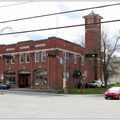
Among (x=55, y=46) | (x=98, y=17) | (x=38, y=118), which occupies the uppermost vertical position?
(x=98, y=17)

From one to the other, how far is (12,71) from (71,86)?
12.0 metres

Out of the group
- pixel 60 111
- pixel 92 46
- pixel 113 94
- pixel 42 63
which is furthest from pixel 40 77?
pixel 60 111

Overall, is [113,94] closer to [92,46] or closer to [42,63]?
[42,63]

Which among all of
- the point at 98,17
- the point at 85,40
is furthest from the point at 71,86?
the point at 98,17

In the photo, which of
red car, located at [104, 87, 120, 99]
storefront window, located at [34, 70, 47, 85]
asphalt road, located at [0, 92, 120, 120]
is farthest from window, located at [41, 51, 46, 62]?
asphalt road, located at [0, 92, 120, 120]

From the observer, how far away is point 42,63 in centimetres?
5991

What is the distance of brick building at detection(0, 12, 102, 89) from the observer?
58375 mm

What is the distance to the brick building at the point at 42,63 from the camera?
5838 cm

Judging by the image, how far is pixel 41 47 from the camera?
2366 inches

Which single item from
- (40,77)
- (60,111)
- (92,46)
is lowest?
(60,111)

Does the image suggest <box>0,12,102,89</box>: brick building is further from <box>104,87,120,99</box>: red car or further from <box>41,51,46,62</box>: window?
<box>104,87,120,99</box>: red car

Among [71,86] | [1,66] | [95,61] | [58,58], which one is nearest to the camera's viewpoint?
[58,58]

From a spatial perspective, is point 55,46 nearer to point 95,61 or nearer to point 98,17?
point 95,61

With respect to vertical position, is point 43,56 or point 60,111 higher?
point 43,56
